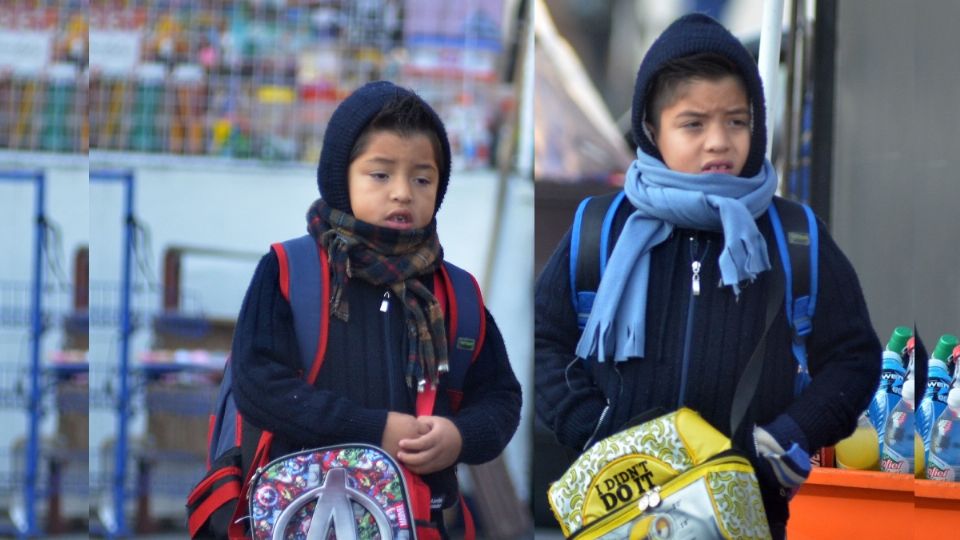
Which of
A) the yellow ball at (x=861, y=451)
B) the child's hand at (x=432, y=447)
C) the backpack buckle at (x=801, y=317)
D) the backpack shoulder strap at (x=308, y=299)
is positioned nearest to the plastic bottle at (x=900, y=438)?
the yellow ball at (x=861, y=451)

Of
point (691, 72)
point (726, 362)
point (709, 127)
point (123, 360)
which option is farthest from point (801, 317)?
point (123, 360)

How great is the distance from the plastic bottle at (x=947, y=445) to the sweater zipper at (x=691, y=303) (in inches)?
43.1

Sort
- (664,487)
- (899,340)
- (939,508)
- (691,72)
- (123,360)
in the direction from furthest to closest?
(123,360) → (899,340) → (939,508) → (691,72) → (664,487)

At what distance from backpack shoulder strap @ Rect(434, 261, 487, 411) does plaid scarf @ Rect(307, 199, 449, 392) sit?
50mm

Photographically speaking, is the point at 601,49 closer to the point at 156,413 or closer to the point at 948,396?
the point at 156,413

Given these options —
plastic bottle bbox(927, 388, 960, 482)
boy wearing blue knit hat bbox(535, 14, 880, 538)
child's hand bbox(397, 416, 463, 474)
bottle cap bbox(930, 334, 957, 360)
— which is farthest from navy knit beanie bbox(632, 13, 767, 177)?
bottle cap bbox(930, 334, 957, 360)

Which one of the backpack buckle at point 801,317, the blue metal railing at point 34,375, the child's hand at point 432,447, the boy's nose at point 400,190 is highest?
the boy's nose at point 400,190

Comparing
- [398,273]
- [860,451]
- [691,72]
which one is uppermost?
[691,72]

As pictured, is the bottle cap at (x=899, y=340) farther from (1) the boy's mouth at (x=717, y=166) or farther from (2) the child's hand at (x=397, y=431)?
(2) the child's hand at (x=397, y=431)

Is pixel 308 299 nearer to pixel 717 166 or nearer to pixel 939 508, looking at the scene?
pixel 717 166

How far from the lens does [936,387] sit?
3900 millimetres

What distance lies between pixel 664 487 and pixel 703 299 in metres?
0.41

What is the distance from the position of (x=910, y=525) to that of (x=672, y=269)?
1262 mm

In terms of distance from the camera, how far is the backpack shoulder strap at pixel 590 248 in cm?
310
